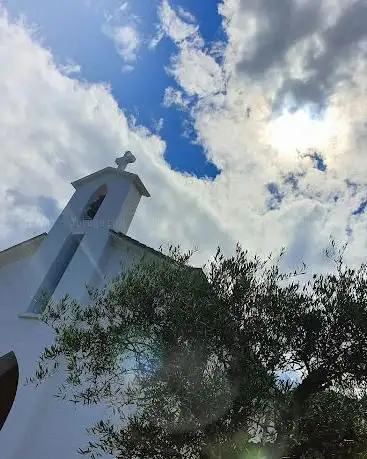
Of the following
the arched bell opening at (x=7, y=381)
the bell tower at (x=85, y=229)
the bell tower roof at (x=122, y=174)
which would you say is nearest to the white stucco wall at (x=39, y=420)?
the bell tower at (x=85, y=229)

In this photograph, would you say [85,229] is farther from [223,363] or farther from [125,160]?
[223,363]

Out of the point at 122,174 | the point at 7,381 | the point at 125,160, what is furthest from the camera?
the point at 125,160

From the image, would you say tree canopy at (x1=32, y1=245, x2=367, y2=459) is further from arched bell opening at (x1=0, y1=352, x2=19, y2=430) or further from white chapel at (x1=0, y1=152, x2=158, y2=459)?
arched bell opening at (x1=0, y1=352, x2=19, y2=430)

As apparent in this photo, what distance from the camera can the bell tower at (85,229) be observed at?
13.7 meters

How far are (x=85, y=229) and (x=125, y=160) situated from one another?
3892 mm

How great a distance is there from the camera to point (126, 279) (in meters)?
9.68

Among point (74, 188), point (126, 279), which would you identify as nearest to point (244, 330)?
point (126, 279)

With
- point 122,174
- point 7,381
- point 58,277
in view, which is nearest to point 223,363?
point 7,381

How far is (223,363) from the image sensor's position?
25.6 ft

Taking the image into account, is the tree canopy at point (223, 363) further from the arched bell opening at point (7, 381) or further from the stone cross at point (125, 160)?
the stone cross at point (125, 160)

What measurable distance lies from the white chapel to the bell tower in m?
0.03

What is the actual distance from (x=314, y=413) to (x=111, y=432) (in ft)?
13.1

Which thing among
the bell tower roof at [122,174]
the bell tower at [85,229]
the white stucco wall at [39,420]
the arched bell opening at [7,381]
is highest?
the bell tower roof at [122,174]

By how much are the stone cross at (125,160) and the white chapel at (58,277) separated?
4cm
